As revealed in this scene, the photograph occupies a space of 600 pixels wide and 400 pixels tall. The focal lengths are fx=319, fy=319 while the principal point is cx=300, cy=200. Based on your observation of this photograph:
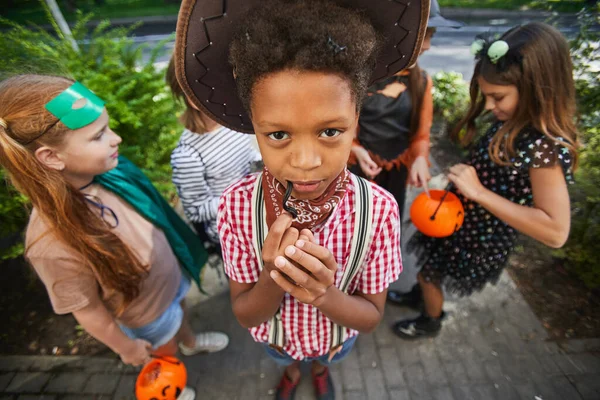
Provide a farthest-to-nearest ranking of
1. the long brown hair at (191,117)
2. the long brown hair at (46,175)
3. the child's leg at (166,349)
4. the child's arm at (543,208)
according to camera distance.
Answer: the child's leg at (166,349)
the long brown hair at (191,117)
the child's arm at (543,208)
the long brown hair at (46,175)

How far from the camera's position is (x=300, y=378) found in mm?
2445

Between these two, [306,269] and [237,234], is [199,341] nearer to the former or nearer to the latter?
[237,234]

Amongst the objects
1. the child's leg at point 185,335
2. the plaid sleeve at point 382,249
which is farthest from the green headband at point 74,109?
the child's leg at point 185,335

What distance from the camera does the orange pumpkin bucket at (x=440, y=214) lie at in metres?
1.96

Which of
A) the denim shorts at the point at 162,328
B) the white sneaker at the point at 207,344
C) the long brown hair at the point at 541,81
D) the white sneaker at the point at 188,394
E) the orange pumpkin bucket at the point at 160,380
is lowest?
the white sneaker at the point at 188,394

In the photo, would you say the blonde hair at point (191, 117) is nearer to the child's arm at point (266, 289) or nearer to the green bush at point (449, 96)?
the child's arm at point (266, 289)

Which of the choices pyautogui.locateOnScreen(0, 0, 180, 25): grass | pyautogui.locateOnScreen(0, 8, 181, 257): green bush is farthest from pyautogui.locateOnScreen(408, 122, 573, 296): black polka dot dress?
pyautogui.locateOnScreen(0, 0, 180, 25): grass

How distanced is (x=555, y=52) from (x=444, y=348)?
2.22 m

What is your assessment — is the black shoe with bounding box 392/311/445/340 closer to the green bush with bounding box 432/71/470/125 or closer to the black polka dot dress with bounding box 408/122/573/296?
the black polka dot dress with bounding box 408/122/573/296

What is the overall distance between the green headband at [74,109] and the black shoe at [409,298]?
2684 mm

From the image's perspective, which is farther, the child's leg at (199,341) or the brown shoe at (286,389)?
the child's leg at (199,341)

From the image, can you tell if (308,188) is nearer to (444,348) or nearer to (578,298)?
(444,348)

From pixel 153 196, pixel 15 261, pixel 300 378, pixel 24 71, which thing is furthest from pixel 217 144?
pixel 15 261

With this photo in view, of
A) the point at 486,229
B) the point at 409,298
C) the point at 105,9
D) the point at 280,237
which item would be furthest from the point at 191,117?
the point at 105,9
